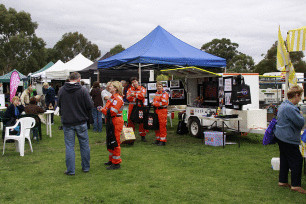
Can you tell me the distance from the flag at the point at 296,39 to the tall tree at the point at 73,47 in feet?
179

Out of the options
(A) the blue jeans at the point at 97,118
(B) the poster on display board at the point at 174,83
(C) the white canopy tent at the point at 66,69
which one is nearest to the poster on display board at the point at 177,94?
(B) the poster on display board at the point at 174,83

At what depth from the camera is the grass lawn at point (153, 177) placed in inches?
164

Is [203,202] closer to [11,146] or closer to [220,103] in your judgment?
[220,103]

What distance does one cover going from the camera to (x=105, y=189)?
14.8ft

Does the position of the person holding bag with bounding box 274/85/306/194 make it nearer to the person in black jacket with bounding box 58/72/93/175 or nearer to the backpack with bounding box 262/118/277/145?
the backpack with bounding box 262/118/277/145

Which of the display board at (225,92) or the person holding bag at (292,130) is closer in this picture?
the person holding bag at (292,130)

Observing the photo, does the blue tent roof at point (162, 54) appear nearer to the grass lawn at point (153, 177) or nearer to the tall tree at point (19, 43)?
the grass lawn at point (153, 177)

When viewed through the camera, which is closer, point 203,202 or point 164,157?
point 203,202

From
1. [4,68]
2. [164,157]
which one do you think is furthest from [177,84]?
[4,68]

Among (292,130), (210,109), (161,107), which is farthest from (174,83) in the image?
(292,130)

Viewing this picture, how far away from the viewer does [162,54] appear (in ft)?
34.3

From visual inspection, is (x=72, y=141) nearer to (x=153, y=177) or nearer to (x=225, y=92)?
(x=153, y=177)

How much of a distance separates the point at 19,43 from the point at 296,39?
42131 millimetres

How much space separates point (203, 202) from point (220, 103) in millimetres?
4673
